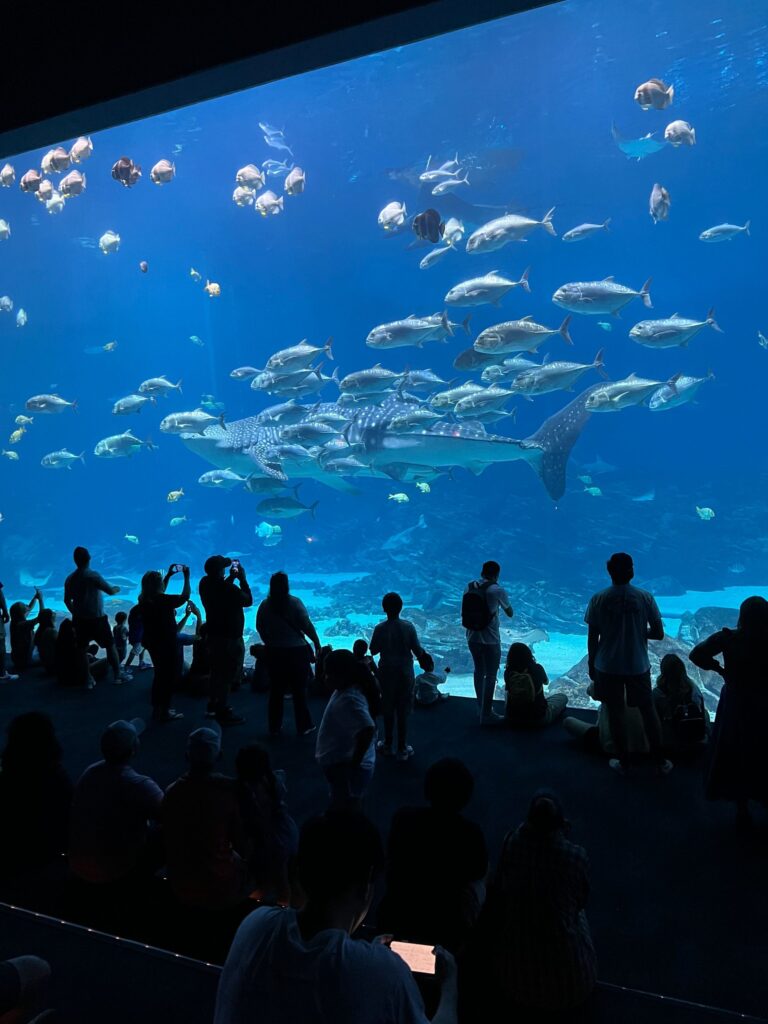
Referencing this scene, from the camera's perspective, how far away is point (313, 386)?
1545 cm

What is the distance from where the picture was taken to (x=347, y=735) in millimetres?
3650

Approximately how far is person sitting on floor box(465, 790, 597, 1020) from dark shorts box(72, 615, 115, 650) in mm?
5728

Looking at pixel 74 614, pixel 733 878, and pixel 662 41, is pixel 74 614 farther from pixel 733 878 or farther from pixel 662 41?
pixel 662 41

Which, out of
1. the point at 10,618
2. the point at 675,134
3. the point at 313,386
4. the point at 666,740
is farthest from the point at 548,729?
the point at 675,134

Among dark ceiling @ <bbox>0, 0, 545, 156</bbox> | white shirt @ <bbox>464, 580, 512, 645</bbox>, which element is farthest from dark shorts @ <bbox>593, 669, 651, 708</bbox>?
dark ceiling @ <bbox>0, 0, 545, 156</bbox>

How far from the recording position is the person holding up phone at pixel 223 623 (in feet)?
19.2

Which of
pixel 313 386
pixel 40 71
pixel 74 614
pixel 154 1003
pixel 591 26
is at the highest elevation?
pixel 591 26

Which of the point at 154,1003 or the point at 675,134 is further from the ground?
the point at 675,134

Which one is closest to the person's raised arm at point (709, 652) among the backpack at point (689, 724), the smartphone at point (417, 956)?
the backpack at point (689, 724)

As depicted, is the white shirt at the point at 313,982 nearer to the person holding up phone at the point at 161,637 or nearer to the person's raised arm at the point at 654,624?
the person's raised arm at the point at 654,624

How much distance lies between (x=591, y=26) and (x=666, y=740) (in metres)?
40.7

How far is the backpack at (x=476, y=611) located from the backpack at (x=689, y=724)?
1.61 m

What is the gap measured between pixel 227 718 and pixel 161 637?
3.27 feet

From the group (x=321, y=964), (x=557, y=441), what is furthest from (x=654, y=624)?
(x=557, y=441)
